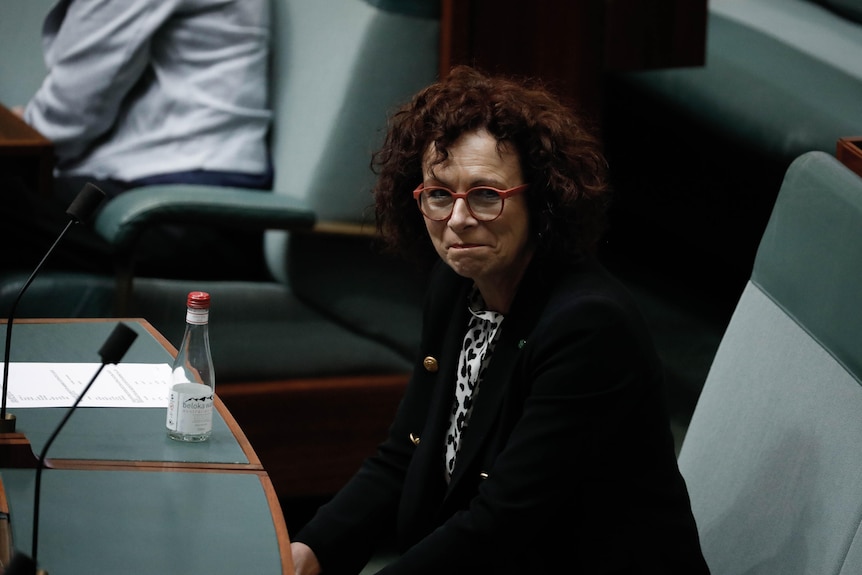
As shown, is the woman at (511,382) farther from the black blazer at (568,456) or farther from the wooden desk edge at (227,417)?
the wooden desk edge at (227,417)

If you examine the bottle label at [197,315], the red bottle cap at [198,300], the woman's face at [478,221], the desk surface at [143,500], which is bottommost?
the desk surface at [143,500]

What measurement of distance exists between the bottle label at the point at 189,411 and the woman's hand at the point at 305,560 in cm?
23

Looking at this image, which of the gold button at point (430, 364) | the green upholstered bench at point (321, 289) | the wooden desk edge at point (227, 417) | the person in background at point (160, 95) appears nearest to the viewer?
the wooden desk edge at point (227, 417)

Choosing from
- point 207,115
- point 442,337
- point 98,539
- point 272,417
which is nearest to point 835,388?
point 442,337

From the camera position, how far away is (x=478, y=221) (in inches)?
56.1

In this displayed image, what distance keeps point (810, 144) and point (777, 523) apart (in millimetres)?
1674

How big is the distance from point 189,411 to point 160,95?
167 centimetres

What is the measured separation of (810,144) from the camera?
272 cm

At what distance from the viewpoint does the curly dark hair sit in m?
1.44

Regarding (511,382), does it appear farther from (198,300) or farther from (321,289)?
(321,289)

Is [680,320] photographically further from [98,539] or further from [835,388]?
[98,539]

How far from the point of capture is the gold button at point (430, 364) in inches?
61.4

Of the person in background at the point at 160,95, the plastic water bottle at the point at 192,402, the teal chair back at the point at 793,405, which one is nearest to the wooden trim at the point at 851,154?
the teal chair back at the point at 793,405

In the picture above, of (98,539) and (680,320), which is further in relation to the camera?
(680,320)
